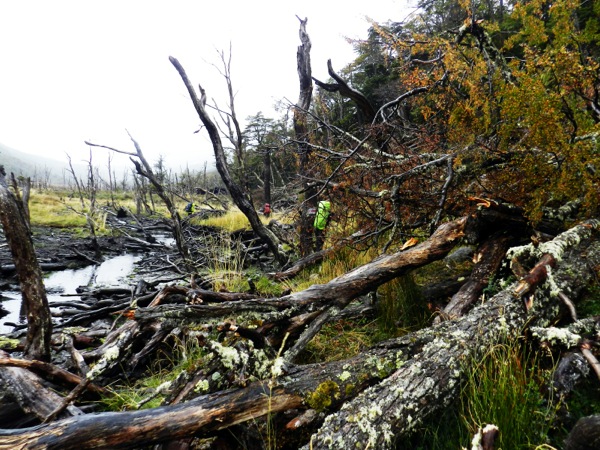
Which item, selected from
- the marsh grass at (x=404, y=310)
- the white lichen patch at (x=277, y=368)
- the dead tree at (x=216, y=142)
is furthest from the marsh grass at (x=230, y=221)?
the white lichen patch at (x=277, y=368)

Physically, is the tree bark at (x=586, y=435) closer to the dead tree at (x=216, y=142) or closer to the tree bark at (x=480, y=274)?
the tree bark at (x=480, y=274)

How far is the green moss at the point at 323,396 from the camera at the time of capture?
1.60m

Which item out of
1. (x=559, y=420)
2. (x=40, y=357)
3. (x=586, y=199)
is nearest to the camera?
(x=559, y=420)

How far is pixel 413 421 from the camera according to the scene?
151 centimetres

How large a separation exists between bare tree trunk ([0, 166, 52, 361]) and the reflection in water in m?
3.54

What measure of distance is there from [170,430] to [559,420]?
1.73 m

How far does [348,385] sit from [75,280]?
9974 mm

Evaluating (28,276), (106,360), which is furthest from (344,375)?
(28,276)

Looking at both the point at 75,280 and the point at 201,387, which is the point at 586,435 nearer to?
the point at 201,387

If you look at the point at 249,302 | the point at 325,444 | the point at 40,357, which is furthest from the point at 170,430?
the point at 40,357

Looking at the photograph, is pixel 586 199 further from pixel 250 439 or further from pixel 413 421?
pixel 250 439

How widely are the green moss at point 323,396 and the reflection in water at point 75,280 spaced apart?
610 centimetres

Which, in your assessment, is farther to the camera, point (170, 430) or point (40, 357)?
point (40, 357)

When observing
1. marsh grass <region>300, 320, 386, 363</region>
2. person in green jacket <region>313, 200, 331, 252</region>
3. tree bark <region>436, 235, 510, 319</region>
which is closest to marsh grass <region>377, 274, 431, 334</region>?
marsh grass <region>300, 320, 386, 363</region>
